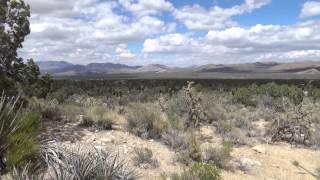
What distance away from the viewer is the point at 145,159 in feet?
41.2

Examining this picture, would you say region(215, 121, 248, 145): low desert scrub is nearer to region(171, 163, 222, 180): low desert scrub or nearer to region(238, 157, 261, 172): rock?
region(238, 157, 261, 172): rock

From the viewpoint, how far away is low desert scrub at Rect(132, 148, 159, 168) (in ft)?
40.6

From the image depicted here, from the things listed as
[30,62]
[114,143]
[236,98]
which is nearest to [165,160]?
[114,143]

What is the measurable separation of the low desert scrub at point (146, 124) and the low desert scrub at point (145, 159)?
236cm

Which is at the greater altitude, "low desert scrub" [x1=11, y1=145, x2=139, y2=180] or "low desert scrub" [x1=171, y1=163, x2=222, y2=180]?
"low desert scrub" [x1=11, y1=145, x2=139, y2=180]

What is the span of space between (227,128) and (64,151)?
8.24 meters

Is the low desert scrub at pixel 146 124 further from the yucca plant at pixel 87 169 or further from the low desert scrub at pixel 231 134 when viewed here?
the yucca plant at pixel 87 169

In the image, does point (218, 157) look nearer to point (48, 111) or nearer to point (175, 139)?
point (175, 139)

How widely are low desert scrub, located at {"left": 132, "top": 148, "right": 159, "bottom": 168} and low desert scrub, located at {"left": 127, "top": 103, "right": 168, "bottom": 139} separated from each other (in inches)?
93.0

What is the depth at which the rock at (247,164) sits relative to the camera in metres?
13.5

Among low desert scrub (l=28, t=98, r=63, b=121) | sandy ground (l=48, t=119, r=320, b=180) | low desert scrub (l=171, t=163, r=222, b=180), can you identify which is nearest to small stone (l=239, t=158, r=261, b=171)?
sandy ground (l=48, t=119, r=320, b=180)

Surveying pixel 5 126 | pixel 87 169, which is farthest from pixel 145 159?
pixel 87 169

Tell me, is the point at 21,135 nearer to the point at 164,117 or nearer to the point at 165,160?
the point at 165,160

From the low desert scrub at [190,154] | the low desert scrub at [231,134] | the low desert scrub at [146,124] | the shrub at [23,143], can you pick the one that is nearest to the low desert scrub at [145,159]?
the low desert scrub at [190,154]
